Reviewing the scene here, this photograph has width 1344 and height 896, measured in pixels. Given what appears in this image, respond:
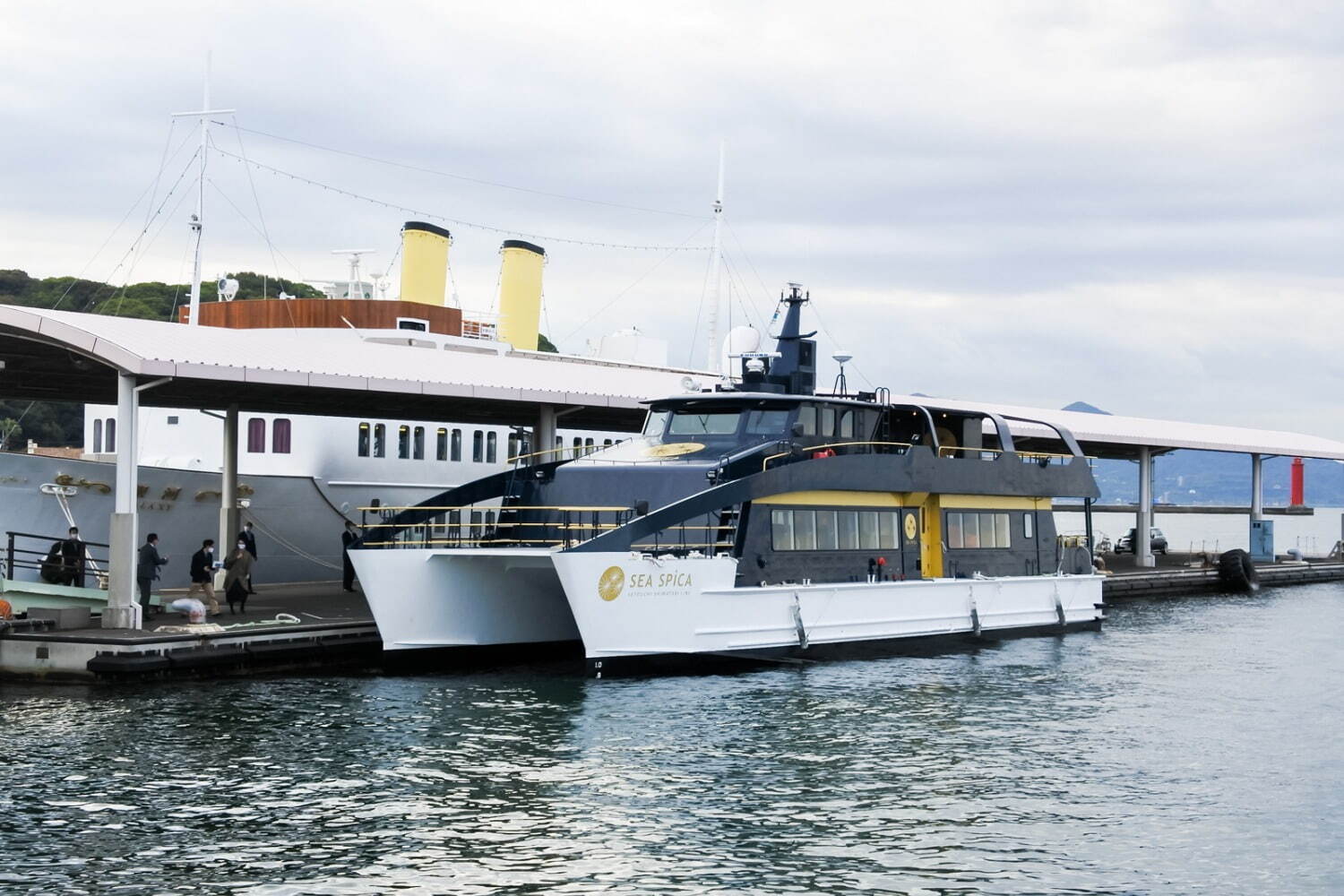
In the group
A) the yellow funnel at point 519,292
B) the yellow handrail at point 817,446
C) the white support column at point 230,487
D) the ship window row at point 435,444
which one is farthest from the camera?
the yellow funnel at point 519,292

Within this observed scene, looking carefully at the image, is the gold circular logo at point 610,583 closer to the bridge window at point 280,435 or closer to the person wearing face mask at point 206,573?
the person wearing face mask at point 206,573

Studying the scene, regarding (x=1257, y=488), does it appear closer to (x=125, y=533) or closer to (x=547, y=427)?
(x=547, y=427)

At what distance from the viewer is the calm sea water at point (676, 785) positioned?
1164cm

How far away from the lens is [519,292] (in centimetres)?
4334

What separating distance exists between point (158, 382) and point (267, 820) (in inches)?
377

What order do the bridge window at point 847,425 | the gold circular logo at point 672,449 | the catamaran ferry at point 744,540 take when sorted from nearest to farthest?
the catamaran ferry at point 744,540
the gold circular logo at point 672,449
the bridge window at point 847,425

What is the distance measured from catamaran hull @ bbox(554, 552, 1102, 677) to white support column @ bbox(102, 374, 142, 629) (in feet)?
22.0

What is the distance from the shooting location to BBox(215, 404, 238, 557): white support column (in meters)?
27.6

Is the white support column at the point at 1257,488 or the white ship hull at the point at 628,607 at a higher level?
the white support column at the point at 1257,488

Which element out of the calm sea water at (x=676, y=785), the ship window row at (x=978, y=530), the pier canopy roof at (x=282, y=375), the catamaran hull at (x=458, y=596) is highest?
the pier canopy roof at (x=282, y=375)

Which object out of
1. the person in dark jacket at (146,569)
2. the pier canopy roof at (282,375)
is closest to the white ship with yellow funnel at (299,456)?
the pier canopy roof at (282,375)

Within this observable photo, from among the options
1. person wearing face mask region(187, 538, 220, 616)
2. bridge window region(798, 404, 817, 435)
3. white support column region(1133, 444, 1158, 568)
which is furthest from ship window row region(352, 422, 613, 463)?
white support column region(1133, 444, 1158, 568)

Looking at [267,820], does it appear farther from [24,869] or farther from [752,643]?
[752,643]

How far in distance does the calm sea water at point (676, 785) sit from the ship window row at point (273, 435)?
13.0 meters
